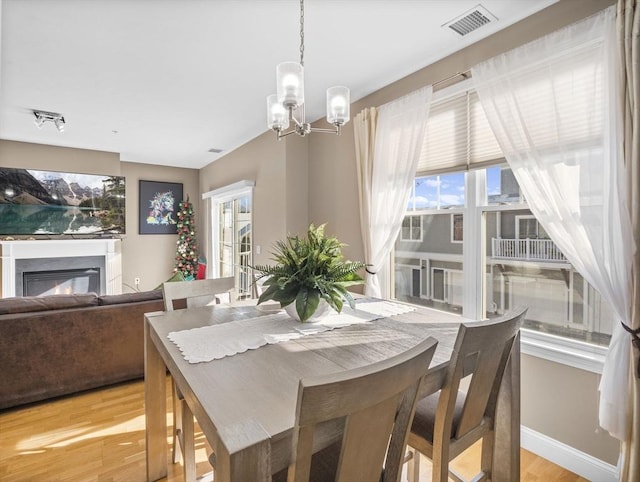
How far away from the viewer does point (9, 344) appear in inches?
95.3

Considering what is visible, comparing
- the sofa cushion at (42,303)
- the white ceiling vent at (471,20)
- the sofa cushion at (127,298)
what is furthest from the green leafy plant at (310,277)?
the sofa cushion at (42,303)

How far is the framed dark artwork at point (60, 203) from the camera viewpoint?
4.68 meters

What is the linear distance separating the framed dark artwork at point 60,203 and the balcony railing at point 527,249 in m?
5.38

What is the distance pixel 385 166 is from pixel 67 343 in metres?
2.89

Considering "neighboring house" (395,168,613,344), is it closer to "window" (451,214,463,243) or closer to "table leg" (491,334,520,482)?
"window" (451,214,463,243)

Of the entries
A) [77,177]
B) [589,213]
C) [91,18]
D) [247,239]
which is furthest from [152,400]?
[77,177]

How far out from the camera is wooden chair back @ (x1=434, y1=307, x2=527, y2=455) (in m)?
1.05

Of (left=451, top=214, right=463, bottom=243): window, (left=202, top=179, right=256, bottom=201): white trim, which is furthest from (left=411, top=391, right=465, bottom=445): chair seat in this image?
(left=202, top=179, right=256, bottom=201): white trim

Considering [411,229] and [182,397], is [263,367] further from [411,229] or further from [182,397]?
[411,229]

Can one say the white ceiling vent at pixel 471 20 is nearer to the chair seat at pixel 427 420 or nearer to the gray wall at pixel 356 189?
the gray wall at pixel 356 189

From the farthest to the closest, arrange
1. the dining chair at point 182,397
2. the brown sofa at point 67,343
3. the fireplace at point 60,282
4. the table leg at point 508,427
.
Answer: the fireplace at point 60,282 < the brown sofa at point 67,343 < the dining chair at point 182,397 < the table leg at point 508,427

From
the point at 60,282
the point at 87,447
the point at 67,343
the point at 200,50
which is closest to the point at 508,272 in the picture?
the point at 200,50

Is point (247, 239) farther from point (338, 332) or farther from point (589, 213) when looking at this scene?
point (589, 213)

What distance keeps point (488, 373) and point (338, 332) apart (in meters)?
0.59
